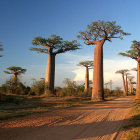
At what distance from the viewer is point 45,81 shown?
532 inches

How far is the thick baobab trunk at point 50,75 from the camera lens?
1307 cm

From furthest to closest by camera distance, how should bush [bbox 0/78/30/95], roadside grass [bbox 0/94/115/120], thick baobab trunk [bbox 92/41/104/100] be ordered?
bush [bbox 0/78/30/95]
thick baobab trunk [bbox 92/41/104/100]
roadside grass [bbox 0/94/115/120]

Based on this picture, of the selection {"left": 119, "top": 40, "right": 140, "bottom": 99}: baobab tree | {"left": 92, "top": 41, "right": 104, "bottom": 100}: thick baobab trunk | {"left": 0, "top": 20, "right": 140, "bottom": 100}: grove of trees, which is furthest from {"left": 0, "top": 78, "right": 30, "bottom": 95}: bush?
{"left": 119, "top": 40, "right": 140, "bottom": 99}: baobab tree

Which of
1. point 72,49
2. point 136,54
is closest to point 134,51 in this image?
point 136,54

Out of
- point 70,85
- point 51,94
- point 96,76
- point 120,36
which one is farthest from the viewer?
point 70,85

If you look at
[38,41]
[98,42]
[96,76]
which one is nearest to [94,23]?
[98,42]

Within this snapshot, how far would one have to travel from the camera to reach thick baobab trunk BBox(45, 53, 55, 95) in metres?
13.1

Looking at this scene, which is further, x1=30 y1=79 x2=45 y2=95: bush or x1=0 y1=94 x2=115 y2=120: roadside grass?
x1=30 y1=79 x2=45 y2=95: bush

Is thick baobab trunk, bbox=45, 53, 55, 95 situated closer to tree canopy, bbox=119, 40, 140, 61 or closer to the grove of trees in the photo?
the grove of trees

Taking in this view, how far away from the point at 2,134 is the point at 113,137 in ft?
6.70

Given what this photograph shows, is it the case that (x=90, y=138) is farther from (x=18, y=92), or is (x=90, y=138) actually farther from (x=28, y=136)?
(x=18, y=92)

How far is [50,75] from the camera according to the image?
13.5 meters

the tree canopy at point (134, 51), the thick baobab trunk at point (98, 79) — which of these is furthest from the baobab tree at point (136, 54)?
the thick baobab trunk at point (98, 79)

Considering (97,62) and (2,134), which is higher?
(97,62)
